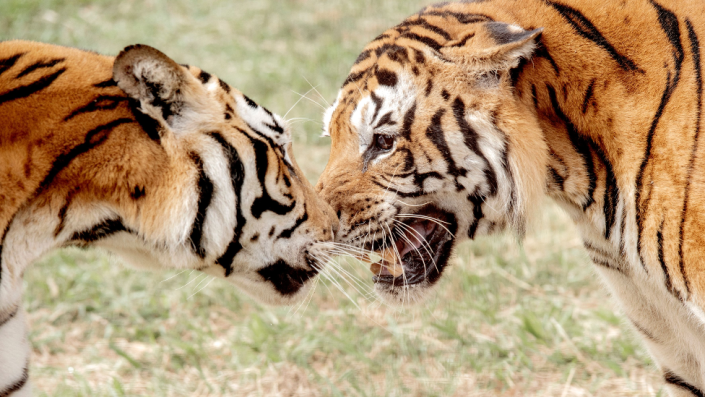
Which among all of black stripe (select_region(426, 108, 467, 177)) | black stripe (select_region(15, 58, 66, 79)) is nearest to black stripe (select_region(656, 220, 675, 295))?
black stripe (select_region(426, 108, 467, 177))

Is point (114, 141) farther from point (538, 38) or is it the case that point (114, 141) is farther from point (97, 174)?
point (538, 38)

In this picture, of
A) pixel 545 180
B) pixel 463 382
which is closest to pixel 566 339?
pixel 463 382

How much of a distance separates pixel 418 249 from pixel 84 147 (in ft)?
3.91

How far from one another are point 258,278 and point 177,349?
1.33 meters

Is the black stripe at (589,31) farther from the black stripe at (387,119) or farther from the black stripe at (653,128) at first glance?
the black stripe at (387,119)

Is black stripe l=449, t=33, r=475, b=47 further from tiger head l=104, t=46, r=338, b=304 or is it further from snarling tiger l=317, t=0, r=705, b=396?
tiger head l=104, t=46, r=338, b=304

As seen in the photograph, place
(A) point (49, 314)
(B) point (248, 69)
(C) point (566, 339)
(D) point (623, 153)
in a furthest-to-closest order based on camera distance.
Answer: (B) point (248, 69) < (A) point (49, 314) < (C) point (566, 339) < (D) point (623, 153)

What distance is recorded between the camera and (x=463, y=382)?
120 inches

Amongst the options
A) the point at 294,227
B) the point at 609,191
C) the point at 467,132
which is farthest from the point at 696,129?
the point at 294,227

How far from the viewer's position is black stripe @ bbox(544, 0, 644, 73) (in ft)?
7.04

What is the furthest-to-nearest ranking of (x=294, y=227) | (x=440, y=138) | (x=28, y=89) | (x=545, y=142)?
(x=440, y=138) < (x=545, y=142) < (x=294, y=227) < (x=28, y=89)

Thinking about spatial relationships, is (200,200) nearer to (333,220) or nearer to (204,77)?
(204,77)

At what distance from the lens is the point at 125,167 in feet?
5.77

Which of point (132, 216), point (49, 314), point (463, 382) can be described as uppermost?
point (132, 216)
